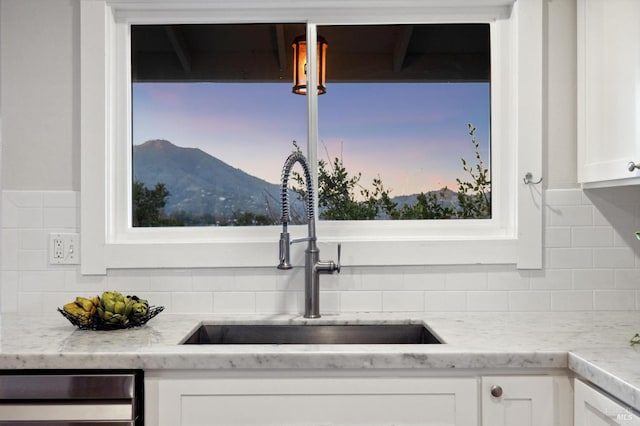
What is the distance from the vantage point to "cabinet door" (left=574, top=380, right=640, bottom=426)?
1200mm

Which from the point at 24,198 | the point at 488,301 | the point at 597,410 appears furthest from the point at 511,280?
the point at 24,198

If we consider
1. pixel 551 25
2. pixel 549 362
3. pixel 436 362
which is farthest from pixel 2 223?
pixel 551 25

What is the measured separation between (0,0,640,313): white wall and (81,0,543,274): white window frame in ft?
0.18

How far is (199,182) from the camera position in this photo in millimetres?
2211

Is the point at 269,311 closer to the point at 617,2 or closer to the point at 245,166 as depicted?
the point at 245,166

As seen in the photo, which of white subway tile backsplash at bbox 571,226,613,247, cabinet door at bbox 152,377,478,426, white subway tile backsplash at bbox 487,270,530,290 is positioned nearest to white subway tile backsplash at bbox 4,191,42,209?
cabinet door at bbox 152,377,478,426

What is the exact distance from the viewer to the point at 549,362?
1.46 meters

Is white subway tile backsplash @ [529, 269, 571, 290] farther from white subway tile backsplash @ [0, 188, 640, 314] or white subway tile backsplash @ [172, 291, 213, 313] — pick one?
white subway tile backsplash @ [172, 291, 213, 313]

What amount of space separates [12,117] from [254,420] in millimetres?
1455

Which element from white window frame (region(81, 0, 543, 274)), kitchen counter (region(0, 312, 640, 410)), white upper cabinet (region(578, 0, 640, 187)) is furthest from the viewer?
white window frame (region(81, 0, 543, 274))

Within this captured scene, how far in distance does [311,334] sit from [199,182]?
0.74 metres

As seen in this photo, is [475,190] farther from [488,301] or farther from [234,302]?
[234,302]

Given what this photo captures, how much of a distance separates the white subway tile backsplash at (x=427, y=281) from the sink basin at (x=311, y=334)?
4.8 inches

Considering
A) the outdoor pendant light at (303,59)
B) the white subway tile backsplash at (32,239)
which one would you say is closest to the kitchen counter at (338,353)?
the white subway tile backsplash at (32,239)
